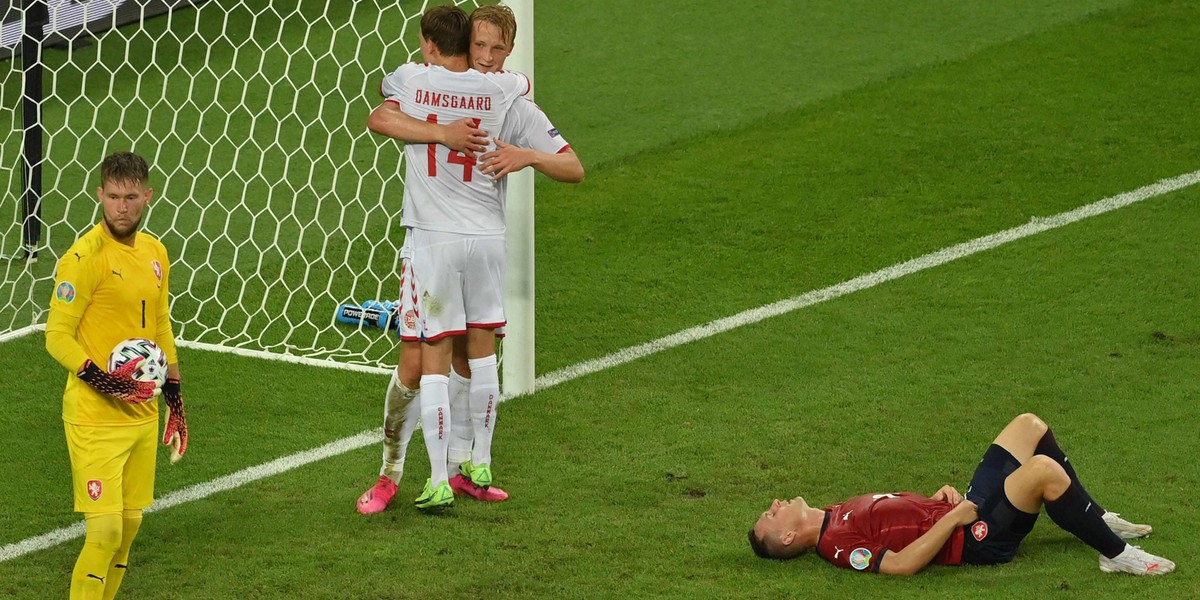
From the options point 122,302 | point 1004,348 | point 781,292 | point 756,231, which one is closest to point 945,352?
point 1004,348

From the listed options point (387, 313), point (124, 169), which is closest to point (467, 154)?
point (124, 169)

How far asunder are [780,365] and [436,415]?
2175 millimetres

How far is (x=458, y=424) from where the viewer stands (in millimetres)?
6164

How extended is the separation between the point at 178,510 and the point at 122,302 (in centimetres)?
139

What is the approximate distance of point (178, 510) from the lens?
6.04m

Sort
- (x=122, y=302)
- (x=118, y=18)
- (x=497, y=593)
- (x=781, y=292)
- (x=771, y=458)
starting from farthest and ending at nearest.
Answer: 1. (x=118, y=18)
2. (x=781, y=292)
3. (x=771, y=458)
4. (x=497, y=593)
5. (x=122, y=302)

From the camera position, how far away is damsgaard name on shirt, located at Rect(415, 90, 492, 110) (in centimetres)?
571

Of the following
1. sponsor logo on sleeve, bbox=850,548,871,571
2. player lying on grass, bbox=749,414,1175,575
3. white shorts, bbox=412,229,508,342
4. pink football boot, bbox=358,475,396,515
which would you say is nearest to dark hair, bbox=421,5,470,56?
white shorts, bbox=412,229,508,342

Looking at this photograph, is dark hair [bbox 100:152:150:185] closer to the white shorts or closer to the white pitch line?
the white shorts

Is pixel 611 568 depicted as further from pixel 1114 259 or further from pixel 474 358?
pixel 1114 259

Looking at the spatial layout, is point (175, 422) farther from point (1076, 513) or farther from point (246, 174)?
point (246, 174)

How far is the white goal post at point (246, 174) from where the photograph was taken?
7863mm

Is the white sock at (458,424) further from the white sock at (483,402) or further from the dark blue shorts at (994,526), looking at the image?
the dark blue shorts at (994,526)

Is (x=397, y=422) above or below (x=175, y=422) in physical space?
below
